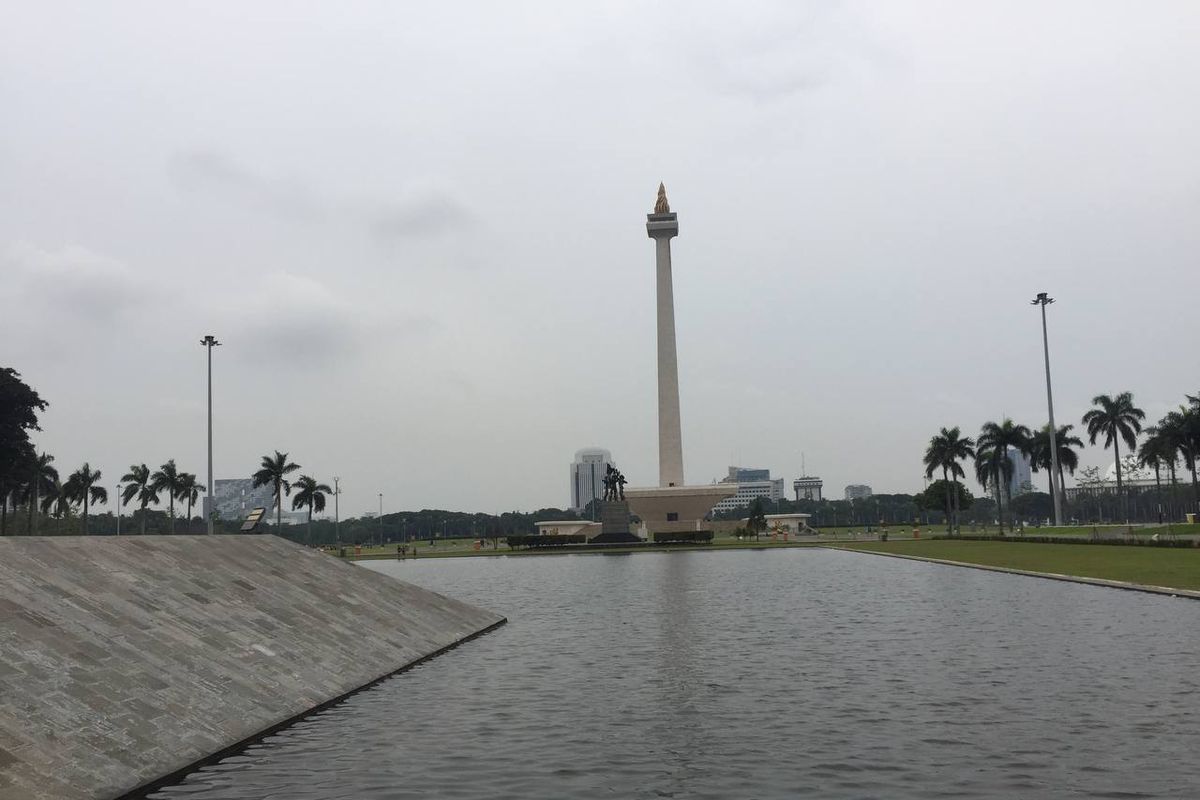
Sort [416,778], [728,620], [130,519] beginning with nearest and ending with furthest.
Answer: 1. [416,778]
2. [728,620]
3. [130,519]

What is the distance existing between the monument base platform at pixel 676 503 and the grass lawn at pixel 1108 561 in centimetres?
6104

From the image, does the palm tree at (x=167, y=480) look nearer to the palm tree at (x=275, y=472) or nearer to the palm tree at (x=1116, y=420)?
the palm tree at (x=275, y=472)

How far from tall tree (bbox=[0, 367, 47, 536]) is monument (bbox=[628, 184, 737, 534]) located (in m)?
73.6

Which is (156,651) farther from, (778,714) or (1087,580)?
(1087,580)

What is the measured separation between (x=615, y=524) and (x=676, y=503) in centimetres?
1496

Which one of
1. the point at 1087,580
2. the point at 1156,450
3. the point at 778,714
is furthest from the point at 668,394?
the point at 778,714

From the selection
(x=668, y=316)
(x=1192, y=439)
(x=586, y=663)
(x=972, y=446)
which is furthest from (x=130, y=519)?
(x=586, y=663)

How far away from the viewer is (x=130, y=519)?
17500cm

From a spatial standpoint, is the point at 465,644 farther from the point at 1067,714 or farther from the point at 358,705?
the point at 1067,714

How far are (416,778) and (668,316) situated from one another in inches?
4607

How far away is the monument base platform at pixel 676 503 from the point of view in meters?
122

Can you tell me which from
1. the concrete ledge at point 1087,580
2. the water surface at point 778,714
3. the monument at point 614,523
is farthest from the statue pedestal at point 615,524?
the water surface at point 778,714

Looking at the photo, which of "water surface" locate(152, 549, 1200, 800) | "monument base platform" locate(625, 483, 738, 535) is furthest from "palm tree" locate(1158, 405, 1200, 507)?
"water surface" locate(152, 549, 1200, 800)

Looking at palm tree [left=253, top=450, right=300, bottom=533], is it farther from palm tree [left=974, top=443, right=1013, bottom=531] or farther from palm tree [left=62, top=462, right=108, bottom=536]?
palm tree [left=974, top=443, right=1013, bottom=531]
